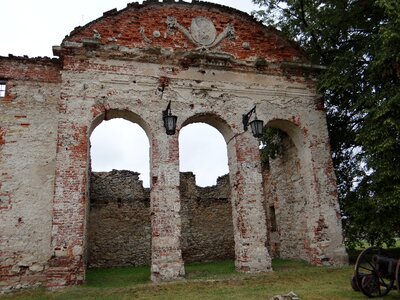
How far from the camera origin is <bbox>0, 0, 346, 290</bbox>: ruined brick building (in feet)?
32.3

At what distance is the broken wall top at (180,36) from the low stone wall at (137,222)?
230 inches

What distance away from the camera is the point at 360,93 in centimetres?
1125

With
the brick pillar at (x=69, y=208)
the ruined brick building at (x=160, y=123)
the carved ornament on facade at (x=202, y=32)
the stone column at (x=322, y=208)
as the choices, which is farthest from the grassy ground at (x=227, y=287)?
Result: the carved ornament on facade at (x=202, y=32)

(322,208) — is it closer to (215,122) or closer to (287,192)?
(287,192)

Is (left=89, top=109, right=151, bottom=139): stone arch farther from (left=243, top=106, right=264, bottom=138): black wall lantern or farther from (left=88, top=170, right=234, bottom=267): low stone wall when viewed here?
(left=88, top=170, right=234, bottom=267): low stone wall

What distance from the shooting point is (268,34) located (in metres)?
12.9

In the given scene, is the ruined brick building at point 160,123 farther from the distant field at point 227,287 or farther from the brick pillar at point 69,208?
the distant field at point 227,287

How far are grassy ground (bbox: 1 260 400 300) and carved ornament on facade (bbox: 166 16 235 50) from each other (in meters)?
6.94

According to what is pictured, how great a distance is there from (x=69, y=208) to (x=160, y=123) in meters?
3.37

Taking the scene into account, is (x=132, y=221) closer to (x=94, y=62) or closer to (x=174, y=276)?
(x=174, y=276)

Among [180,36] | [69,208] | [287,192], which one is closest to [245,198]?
[287,192]

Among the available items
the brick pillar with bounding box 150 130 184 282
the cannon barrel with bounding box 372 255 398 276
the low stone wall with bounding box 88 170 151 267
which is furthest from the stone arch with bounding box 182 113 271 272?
the low stone wall with bounding box 88 170 151 267

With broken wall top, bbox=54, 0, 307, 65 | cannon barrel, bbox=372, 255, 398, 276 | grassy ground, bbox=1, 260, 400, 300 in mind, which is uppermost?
broken wall top, bbox=54, 0, 307, 65

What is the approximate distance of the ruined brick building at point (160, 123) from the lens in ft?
32.3
